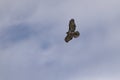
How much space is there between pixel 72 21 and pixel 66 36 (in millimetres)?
7145

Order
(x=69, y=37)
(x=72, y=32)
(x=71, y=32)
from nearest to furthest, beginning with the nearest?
(x=72, y=32) → (x=71, y=32) → (x=69, y=37)

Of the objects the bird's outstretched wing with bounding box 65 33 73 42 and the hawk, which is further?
the bird's outstretched wing with bounding box 65 33 73 42

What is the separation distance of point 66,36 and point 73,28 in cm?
565

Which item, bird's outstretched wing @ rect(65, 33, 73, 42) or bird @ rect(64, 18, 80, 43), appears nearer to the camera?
bird @ rect(64, 18, 80, 43)

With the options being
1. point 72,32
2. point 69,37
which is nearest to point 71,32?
point 72,32

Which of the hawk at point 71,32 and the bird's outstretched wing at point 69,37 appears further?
the bird's outstretched wing at point 69,37

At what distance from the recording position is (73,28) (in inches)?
7229

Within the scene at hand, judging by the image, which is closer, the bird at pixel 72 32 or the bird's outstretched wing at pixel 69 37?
the bird at pixel 72 32

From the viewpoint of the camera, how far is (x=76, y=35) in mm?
182750

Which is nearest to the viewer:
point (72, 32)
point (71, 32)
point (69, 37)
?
point (72, 32)

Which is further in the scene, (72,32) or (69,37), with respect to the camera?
(69,37)

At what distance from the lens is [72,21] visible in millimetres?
183250

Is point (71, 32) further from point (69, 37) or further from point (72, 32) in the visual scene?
point (69, 37)

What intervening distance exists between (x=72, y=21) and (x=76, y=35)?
15.7 feet
